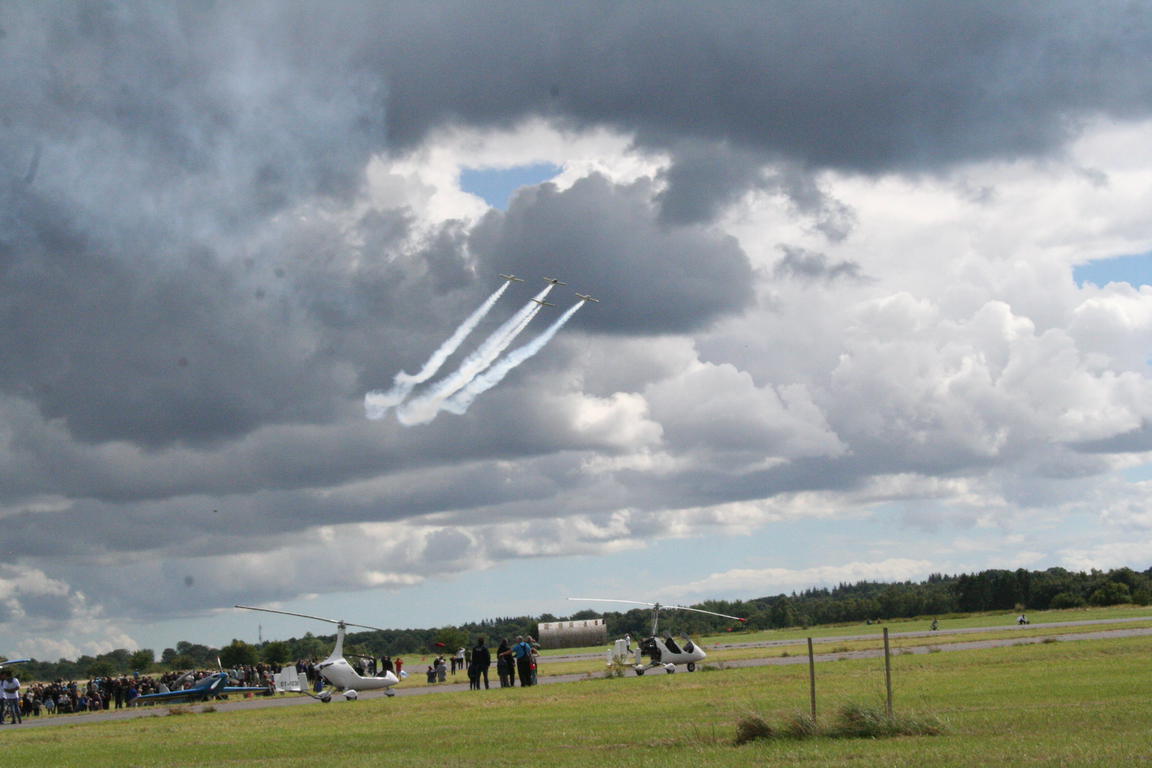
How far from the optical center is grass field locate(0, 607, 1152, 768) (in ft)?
58.5

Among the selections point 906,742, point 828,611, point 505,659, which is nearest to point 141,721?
point 505,659

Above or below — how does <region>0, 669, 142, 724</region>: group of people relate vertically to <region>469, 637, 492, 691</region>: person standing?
below

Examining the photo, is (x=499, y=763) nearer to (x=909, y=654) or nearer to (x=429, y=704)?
(x=429, y=704)

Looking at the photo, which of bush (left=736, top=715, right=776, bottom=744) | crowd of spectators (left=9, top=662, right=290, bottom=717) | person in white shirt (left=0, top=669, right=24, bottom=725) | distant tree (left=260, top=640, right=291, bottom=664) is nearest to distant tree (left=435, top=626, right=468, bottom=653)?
distant tree (left=260, top=640, right=291, bottom=664)

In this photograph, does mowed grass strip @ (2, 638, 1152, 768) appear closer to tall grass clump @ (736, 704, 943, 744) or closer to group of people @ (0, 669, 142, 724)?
tall grass clump @ (736, 704, 943, 744)

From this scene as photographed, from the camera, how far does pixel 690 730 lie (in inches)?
880

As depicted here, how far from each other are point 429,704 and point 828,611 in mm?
166031

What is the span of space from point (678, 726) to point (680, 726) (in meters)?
0.05

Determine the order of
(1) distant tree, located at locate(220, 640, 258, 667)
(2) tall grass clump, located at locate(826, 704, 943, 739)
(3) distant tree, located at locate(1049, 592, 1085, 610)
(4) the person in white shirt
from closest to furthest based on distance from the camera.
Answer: (2) tall grass clump, located at locate(826, 704, 943, 739) < (4) the person in white shirt < (1) distant tree, located at locate(220, 640, 258, 667) < (3) distant tree, located at locate(1049, 592, 1085, 610)

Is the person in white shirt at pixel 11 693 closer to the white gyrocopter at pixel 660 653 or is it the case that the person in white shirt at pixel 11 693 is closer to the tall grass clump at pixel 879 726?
the white gyrocopter at pixel 660 653

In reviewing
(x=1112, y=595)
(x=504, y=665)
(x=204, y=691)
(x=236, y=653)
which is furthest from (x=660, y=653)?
(x=1112, y=595)

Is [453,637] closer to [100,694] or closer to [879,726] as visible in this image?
[100,694]

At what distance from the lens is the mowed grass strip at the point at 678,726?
17844 mm

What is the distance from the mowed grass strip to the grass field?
5cm
